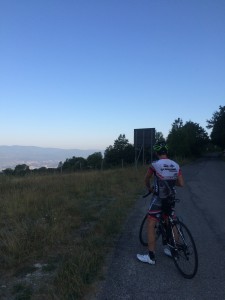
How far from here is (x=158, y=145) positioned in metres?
6.44

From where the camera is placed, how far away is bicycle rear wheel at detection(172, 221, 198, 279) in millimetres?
5660

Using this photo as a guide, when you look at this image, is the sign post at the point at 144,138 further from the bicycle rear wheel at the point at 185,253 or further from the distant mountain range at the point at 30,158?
the bicycle rear wheel at the point at 185,253

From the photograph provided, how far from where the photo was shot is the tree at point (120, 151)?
272 feet

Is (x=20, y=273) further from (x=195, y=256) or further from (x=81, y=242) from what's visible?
(x=195, y=256)

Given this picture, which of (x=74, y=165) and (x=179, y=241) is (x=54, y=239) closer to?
(x=179, y=241)

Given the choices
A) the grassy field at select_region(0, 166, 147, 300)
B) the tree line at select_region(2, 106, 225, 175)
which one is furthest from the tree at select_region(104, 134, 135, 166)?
the grassy field at select_region(0, 166, 147, 300)

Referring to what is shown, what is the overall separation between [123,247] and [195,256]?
175cm

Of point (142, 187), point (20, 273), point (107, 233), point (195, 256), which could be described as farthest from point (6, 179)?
point (195, 256)

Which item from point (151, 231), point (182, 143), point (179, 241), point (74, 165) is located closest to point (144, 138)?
point (74, 165)

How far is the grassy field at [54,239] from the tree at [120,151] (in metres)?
69.1

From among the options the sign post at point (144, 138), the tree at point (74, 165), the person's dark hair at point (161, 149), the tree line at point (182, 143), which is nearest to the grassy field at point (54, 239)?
the person's dark hair at point (161, 149)

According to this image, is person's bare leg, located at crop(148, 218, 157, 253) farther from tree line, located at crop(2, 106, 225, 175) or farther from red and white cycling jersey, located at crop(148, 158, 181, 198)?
tree line, located at crop(2, 106, 225, 175)

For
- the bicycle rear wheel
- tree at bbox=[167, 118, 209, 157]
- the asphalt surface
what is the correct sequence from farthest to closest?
tree at bbox=[167, 118, 209, 157] → the bicycle rear wheel → the asphalt surface

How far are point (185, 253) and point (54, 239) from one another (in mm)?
2591
